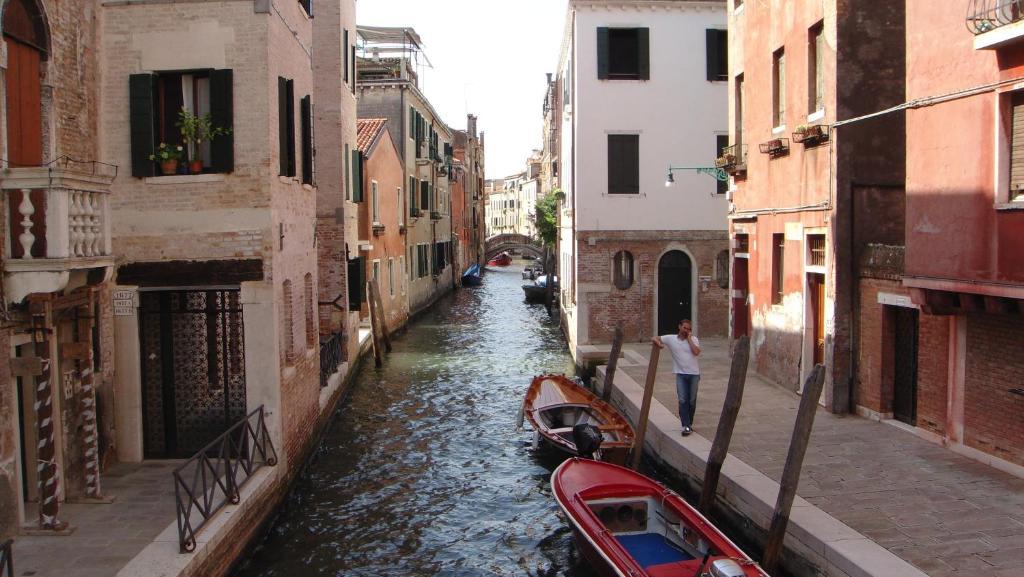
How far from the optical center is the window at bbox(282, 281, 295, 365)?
401 inches

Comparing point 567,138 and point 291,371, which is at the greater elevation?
point 567,138

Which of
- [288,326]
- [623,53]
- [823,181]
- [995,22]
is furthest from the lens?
[623,53]

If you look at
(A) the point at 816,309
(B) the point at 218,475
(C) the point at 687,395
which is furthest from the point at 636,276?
(B) the point at 218,475

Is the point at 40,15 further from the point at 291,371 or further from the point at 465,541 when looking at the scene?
the point at 465,541

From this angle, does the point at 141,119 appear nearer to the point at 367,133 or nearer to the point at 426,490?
the point at 426,490

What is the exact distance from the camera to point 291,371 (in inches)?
399

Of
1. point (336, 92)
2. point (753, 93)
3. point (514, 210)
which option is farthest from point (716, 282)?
point (514, 210)

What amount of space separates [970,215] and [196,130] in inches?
309

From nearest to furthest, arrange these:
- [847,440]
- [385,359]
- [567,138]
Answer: [847,440]
[385,359]
[567,138]

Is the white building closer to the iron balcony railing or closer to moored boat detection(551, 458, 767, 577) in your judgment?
moored boat detection(551, 458, 767, 577)

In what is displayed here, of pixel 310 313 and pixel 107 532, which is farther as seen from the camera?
pixel 310 313

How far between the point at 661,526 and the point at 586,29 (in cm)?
1338

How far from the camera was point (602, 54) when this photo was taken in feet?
61.9

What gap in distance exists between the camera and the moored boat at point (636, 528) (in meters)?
7.04
